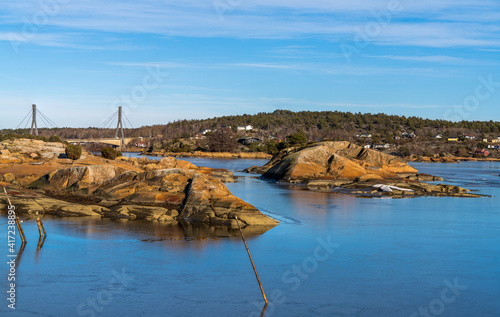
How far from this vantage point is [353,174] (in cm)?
4175

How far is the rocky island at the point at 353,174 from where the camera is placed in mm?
35531

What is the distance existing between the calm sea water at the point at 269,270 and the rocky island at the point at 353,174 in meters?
12.1

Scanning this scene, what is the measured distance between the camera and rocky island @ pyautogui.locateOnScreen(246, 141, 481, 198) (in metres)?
35.5

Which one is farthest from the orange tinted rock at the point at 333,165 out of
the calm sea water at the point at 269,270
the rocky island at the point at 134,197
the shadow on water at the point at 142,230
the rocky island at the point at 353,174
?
the shadow on water at the point at 142,230

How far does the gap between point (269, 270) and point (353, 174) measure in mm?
28169

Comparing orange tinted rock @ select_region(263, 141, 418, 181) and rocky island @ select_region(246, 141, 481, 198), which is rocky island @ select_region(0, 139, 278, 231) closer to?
rocky island @ select_region(246, 141, 481, 198)

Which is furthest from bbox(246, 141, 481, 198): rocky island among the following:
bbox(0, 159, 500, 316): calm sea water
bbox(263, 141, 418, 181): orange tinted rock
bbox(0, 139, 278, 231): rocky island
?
bbox(0, 139, 278, 231): rocky island

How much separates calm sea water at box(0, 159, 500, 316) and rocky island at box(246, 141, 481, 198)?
39.7 feet

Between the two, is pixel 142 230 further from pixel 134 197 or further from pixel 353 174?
pixel 353 174

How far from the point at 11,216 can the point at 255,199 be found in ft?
43.6

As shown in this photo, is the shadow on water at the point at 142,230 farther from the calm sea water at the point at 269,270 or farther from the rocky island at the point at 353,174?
the rocky island at the point at 353,174

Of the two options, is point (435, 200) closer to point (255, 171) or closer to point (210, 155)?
point (255, 171)

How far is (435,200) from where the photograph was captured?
106 feet

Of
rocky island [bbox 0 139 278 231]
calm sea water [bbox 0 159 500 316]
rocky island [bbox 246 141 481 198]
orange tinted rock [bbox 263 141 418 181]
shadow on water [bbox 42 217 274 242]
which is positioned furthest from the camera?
orange tinted rock [bbox 263 141 418 181]
